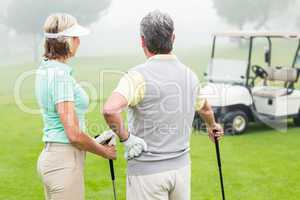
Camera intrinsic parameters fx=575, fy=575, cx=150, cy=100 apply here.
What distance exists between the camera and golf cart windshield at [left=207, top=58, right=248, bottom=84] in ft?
24.0

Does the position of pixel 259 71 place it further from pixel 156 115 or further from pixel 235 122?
pixel 156 115

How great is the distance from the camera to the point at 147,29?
2.14m

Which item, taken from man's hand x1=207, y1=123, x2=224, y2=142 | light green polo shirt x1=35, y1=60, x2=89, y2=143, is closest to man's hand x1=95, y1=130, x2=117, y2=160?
Answer: light green polo shirt x1=35, y1=60, x2=89, y2=143

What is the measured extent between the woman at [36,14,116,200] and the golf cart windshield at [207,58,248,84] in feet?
16.9

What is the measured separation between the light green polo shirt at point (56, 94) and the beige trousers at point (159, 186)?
0.31 meters

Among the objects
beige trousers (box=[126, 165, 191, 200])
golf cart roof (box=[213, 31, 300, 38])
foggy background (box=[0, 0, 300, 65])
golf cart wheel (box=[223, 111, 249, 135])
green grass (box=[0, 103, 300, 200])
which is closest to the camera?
beige trousers (box=[126, 165, 191, 200])

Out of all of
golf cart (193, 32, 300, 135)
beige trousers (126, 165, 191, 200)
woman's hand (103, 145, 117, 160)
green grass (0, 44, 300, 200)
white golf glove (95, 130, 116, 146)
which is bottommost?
green grass (0, 44, 300, 200)

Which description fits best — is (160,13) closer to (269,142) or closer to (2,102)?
(269,142)

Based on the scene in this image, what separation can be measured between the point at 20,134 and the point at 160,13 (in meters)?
5.54

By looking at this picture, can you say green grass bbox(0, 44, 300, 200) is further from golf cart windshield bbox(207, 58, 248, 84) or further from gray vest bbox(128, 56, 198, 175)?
gray vest bbox(128, 56, 198, 175)

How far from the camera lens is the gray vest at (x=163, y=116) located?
2.12 meters

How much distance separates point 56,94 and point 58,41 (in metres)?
0.23

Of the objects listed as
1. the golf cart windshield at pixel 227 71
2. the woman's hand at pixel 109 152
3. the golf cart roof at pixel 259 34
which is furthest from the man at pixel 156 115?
the golf cart windshield at pixel 227 71

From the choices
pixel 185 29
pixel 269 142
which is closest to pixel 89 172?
pixel 269 142
